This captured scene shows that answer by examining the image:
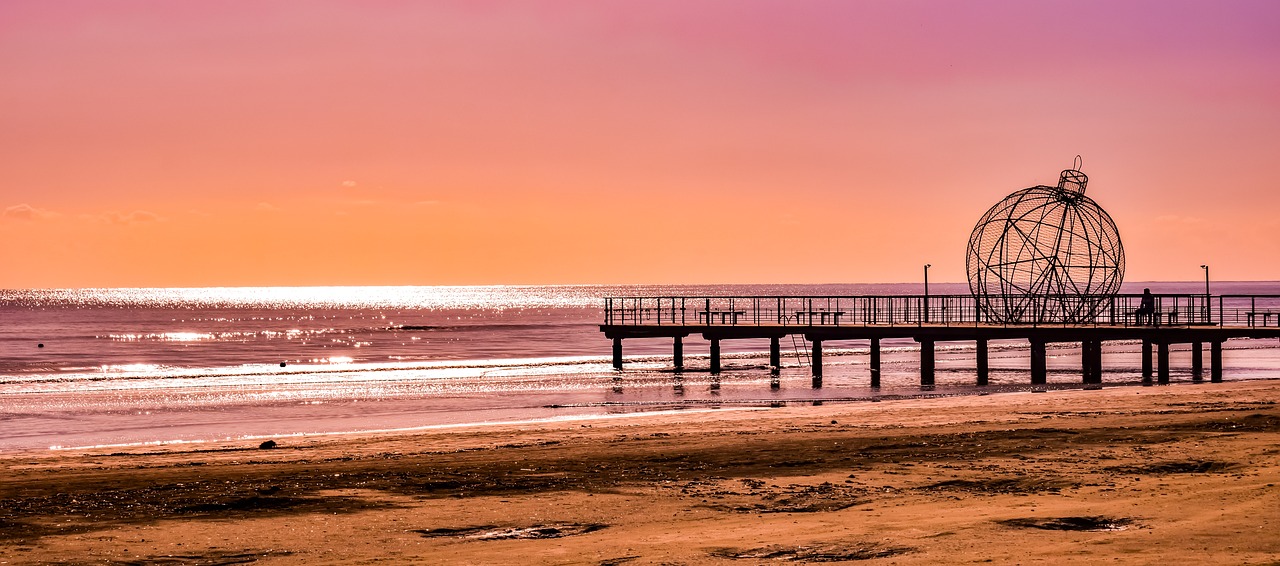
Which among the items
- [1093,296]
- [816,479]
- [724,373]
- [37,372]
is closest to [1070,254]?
[1093,296]

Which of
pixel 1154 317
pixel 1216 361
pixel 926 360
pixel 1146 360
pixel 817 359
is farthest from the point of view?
pixel 817 359

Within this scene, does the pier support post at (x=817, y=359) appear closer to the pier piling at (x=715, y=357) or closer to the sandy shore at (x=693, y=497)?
the pier piling at (x=715, y=357)

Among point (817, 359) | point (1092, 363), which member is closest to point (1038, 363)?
point (1092, 363)

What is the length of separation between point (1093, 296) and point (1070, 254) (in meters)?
2.15

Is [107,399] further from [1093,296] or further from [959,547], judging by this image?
[959,547]

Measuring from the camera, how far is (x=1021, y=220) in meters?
56.3

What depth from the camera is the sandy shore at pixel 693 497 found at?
44.9 feet

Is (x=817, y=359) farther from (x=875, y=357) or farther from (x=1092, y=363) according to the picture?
(x=1092, y=363)

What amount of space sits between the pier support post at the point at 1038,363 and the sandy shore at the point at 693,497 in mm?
25205

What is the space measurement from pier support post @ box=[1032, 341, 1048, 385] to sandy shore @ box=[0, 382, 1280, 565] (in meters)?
25.2

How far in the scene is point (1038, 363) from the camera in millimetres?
53156

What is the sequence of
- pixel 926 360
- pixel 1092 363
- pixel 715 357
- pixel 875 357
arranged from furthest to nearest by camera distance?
pixel 715 357 → pixel 875 357 → pixel 926 360 → pixel 1092 363

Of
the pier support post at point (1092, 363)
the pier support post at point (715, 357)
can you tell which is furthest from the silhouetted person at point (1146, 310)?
the pier support post at point (715, 357)

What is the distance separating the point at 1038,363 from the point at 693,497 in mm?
39004
